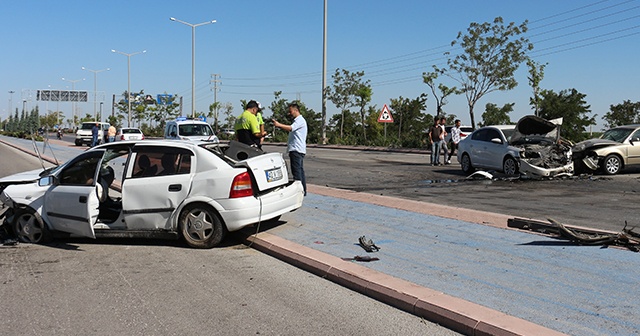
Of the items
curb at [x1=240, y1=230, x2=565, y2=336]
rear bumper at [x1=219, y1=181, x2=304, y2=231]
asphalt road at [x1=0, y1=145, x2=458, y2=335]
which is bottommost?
asphalt road at [x1=0, y1=145, x2=458, y2=335]

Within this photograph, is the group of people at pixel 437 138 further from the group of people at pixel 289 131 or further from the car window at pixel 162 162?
the car window at pixel 162 162

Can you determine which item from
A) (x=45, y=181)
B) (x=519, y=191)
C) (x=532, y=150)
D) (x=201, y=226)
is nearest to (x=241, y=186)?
(x=201, y=226)

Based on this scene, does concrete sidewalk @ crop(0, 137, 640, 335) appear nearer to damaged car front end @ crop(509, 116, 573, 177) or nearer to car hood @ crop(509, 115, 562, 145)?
damaged car front end @ crop(509, 116, 573, 177)

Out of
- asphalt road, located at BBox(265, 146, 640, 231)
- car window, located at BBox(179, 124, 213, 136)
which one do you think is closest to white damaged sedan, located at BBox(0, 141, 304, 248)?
asphalt road, located at BBox(265, 146, 640, 231)

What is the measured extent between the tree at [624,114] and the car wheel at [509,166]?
32343 mm

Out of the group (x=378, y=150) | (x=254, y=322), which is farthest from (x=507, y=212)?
(x=378, y=150)

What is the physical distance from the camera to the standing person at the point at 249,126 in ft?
39.9

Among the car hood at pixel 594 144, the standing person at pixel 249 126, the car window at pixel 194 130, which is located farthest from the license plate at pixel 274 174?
the car window at pixel 194 130

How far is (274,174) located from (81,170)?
101 inches

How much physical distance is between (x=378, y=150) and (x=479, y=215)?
2874cm

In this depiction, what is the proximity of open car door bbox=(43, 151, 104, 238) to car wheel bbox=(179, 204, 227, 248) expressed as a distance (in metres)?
1.18

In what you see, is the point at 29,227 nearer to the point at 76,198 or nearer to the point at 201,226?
the point at 76,198

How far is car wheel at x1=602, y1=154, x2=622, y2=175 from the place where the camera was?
17.0 m

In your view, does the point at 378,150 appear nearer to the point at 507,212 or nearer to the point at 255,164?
the point at 507,212
